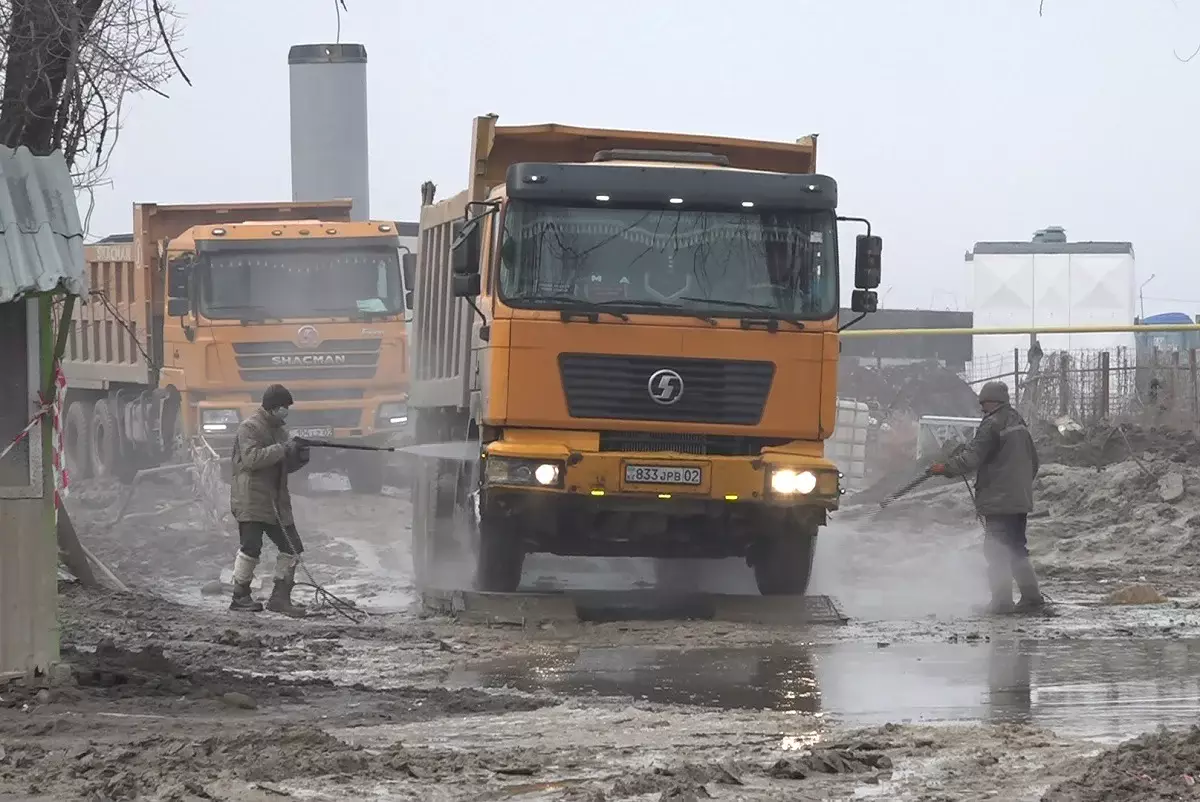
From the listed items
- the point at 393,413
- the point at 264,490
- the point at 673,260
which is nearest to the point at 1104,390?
the point at 393,413

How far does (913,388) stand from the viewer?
123 feet

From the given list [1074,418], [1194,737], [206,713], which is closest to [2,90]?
[206,713]

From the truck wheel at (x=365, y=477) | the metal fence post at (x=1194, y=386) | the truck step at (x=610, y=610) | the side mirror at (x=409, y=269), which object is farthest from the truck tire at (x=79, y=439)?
the truck step at (x=610, y=610)

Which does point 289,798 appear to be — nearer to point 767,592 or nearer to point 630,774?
point 630,774

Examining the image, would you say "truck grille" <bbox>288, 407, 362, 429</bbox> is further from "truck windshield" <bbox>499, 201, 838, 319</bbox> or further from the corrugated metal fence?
the corrugated metal fence

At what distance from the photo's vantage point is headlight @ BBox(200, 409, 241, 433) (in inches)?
846

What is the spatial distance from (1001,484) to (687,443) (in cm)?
258

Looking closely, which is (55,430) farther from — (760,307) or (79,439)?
(79,439)

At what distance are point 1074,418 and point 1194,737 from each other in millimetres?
17989

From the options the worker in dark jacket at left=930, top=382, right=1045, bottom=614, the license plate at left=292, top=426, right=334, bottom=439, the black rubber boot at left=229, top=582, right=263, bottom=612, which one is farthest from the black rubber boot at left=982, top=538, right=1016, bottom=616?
the license plate at left=292, top=426, right=334, bottom=439

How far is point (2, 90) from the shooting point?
996cm

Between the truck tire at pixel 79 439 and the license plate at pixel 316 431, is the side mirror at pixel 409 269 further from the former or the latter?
the truck tire at pixel 79 439

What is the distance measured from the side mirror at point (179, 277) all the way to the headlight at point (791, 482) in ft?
37.3

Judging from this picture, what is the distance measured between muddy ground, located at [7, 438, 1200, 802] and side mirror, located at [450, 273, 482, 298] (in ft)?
7.04
